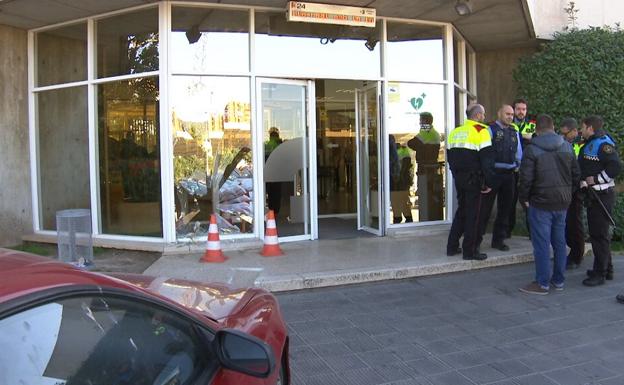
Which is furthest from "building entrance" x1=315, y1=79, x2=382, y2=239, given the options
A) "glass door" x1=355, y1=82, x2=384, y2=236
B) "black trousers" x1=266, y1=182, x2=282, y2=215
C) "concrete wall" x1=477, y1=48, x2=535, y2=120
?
"concrete wall" x1=477, y1=48, x2=535, y2=120

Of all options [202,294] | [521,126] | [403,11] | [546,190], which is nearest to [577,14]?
[521,126]

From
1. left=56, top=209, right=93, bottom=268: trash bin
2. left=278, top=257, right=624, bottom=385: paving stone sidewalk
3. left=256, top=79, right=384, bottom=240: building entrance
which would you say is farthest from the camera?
left=256, top=79, right=384, bottom=240: building entrance

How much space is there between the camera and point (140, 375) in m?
1.84

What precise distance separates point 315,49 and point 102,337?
7466mm

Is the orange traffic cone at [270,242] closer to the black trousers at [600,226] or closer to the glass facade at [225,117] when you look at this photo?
the glass facade at [225,117]

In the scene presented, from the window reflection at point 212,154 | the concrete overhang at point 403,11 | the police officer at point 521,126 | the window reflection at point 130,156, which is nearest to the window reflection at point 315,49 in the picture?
the concrete overhang at point 403,11

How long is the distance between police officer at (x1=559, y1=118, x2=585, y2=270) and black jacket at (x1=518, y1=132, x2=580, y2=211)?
30.0 inches

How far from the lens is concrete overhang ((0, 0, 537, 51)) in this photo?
7.95 meters

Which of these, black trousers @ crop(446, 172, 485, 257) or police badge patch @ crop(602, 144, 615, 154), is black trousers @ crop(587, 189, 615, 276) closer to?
police badge patch @ crop(602, 144, 615, 154)

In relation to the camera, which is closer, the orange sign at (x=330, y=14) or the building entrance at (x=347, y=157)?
the orange sign at (x=330, y=14)

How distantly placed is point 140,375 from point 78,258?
592 centimetres

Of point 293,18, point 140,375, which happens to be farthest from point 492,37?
point 140,375

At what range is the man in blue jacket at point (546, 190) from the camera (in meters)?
5.86

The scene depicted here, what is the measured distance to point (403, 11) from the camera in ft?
28.7
